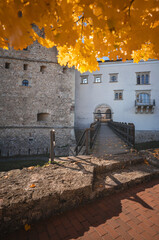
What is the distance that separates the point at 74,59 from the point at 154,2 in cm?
141

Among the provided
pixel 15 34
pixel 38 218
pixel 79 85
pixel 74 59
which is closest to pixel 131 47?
pixel 74 59

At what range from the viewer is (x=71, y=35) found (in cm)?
162

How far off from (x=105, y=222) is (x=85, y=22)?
2864mm

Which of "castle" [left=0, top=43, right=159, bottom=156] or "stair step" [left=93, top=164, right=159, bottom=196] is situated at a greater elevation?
"castle" [left=0, top=43, right=159, bottom=156]

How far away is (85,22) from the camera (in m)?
1.88

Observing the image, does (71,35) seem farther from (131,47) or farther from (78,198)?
(78,198)

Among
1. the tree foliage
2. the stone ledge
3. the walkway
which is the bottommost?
the walkway

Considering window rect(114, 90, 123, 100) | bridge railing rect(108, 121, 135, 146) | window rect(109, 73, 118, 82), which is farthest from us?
window rect(109, 73, 118, 82)

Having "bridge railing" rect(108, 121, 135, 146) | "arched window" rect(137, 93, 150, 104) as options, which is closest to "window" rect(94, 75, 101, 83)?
"arched window" rect(137, 93, 150, 104)

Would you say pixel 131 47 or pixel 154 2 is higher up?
pixel 154 2

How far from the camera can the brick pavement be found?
1340mm

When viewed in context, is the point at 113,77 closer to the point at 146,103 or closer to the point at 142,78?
the point at 142,78

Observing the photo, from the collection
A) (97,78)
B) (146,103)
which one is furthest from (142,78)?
(97,78)

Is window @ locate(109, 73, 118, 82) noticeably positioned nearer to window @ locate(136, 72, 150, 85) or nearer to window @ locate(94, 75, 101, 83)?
window @ locate(94, 75, 101, 83)
